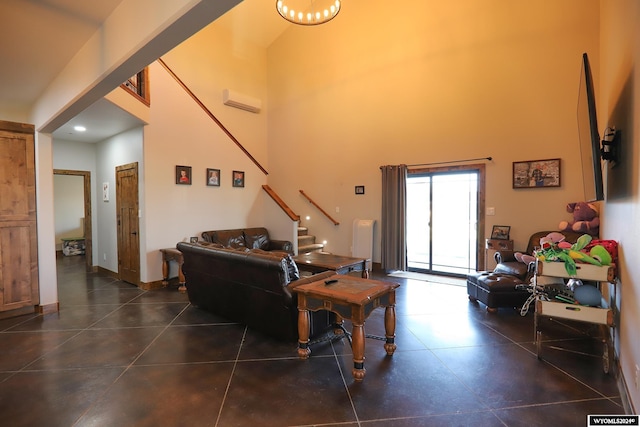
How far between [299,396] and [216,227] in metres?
4.54

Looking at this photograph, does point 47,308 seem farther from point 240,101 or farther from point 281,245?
point 240,101

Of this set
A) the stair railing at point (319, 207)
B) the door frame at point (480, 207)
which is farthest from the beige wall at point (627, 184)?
the stair railing at point (319, 207)

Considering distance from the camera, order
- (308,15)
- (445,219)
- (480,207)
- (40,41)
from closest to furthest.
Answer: (40,41), (308,15), (480,207), (445,219)

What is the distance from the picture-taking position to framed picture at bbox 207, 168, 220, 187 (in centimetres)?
595

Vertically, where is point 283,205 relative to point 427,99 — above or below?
below

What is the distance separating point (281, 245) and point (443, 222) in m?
3.21

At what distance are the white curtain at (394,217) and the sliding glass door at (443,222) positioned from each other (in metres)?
0.32

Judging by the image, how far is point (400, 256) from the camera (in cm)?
585

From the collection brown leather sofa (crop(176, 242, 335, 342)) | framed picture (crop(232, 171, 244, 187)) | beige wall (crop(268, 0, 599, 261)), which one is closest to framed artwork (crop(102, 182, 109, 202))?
framed picture (crop(232, 171, 244, 187))

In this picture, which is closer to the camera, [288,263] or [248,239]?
[288,263]

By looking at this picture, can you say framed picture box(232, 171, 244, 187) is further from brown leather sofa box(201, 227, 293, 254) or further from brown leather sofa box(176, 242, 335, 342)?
brown leather sofa box(176, 242, 335, 342)

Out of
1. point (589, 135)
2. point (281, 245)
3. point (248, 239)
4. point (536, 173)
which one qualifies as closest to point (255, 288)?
point (589, 135)

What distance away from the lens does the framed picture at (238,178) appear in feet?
21.1

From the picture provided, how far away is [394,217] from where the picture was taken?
19.3ft
